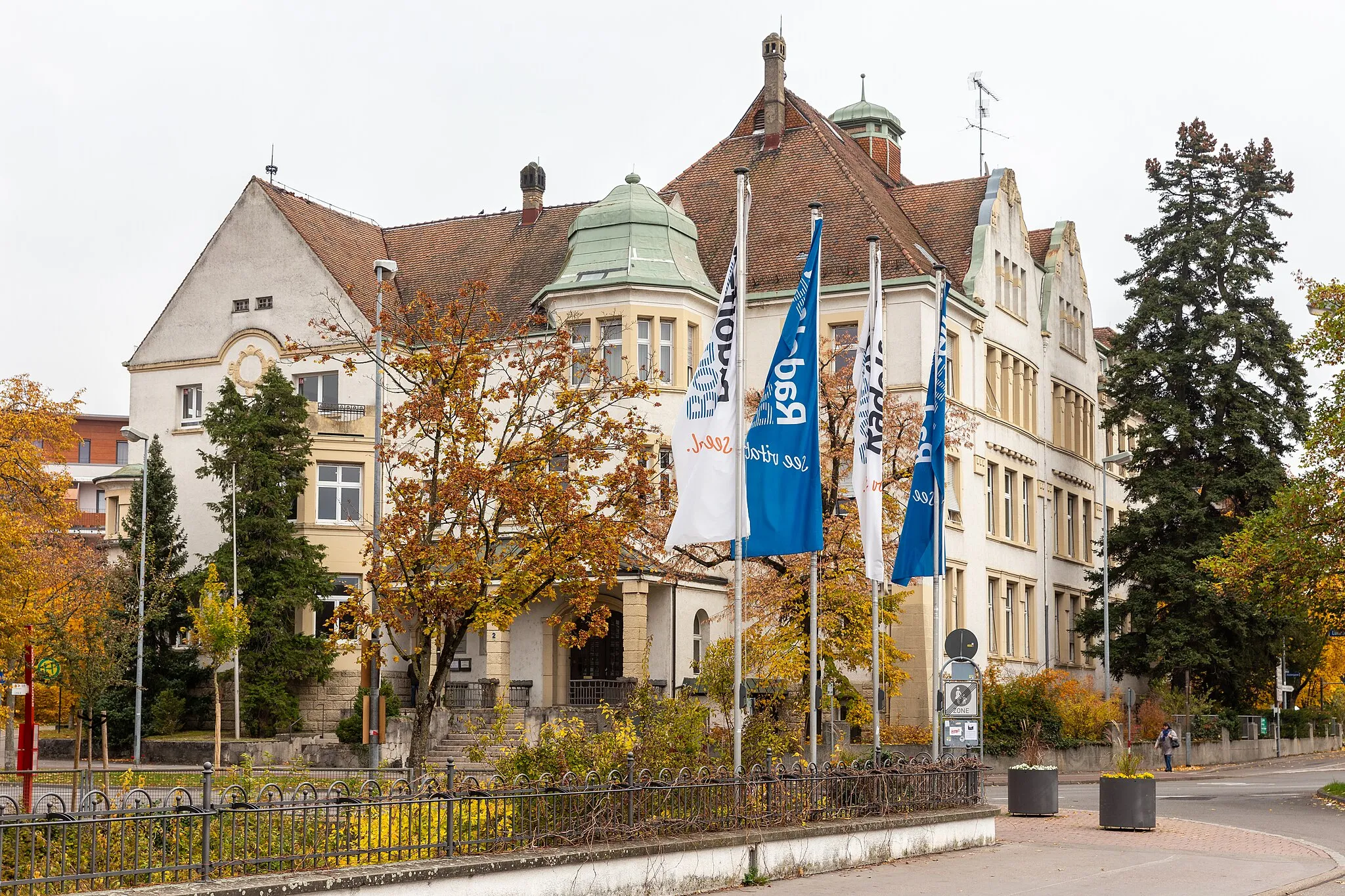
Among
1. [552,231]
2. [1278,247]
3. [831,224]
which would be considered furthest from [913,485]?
[1278,247]

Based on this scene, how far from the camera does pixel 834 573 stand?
1161 inches

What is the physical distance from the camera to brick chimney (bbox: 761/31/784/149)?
47.7m

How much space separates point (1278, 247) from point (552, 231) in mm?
21958

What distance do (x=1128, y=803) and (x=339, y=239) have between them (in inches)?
1306

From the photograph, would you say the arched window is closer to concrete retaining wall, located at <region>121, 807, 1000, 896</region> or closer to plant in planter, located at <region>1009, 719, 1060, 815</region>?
plant in planter, located at <region>1009, 719, 1060, 815</region>

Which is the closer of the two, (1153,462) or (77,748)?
(77,748)

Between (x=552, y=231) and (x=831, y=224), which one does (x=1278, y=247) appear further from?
(x=552, y=231)

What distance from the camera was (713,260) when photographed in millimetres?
44656

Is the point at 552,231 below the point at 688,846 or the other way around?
the other way around

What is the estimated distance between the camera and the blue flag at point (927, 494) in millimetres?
21062

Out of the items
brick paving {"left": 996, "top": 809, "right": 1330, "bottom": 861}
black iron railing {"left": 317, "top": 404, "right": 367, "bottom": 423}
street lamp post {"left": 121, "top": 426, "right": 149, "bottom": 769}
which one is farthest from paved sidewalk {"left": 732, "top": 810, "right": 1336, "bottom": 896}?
black iron railing {"left": 317, "top": 404, "right": 367, "bottom": 423}

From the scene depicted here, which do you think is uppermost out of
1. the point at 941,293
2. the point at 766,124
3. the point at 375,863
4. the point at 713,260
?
the point at 766,124

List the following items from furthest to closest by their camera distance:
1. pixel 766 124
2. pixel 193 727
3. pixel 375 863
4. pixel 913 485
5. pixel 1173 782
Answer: pixel 766 124 → pixel 193 727 → pixel 1173 782 → pixel 913 485 → pixel 375 863

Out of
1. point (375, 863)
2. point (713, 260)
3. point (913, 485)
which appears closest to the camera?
point (375, 863)
